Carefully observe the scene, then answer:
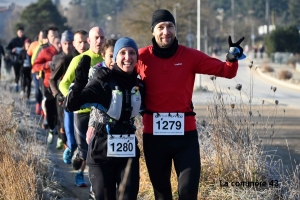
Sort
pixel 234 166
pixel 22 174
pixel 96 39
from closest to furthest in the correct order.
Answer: pixel 22 174, pixel 234 166, pixel 96 39

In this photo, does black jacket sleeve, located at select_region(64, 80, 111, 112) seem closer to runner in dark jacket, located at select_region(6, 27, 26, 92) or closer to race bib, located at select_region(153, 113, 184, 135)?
race bib, located at select_region(153, 113, 184, 135)

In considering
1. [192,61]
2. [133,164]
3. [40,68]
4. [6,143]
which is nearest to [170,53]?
[192,61]

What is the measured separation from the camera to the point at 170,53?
19.1 ft

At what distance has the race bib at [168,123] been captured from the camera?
5766 mm

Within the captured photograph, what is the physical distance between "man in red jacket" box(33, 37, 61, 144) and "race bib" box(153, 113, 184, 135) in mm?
5660

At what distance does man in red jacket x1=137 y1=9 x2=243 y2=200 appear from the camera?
5793 millimetres

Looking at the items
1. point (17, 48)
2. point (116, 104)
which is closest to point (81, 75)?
point (116, 104)

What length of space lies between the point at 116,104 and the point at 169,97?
44 centimetres

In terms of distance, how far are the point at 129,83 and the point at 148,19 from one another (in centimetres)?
5209

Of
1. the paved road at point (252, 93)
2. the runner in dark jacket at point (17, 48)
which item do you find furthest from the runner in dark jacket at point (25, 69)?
the paved road at point (252, 93)

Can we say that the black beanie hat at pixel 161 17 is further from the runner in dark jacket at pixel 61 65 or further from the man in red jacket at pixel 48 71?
the man in red jacket at pixel 48 71

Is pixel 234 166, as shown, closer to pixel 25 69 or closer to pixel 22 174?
pixel 22 174

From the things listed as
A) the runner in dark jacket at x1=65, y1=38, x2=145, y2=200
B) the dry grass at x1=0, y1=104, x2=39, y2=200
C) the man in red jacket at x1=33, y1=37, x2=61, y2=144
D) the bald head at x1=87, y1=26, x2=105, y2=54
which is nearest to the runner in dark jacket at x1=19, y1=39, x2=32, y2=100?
the man in red jacket at x1=33, y1=37, x2=61, y2=144

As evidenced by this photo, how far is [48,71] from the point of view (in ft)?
37.4
